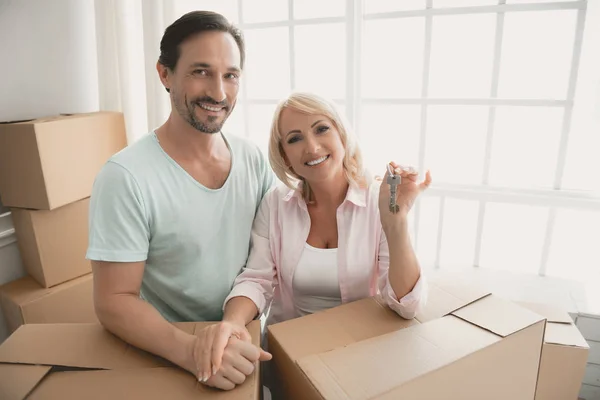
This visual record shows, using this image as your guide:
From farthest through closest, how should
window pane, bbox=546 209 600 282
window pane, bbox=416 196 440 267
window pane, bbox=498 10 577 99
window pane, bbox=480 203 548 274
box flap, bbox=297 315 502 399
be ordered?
window pane, bbox=416 196 440 267 → window pane, bbox=480 203 548 274 → window pane, bbox=546 209 600 282 → window pane, bbox=498 10 577 99 → box flap, bbox=297 315 502 399

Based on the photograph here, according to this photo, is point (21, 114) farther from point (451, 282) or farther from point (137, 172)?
point (451, 282)

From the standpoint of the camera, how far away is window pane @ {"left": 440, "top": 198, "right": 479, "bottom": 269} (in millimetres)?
1818

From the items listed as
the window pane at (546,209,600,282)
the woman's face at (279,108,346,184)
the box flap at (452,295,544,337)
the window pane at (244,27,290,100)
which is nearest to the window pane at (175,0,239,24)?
the window pane at (244,27,290,100)

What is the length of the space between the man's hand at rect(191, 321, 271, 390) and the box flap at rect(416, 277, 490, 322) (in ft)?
1.26

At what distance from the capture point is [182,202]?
1083 millimetres

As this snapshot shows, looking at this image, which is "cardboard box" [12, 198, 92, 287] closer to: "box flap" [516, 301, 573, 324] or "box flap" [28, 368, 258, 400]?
"box flap" [28, 368, 258, 400]

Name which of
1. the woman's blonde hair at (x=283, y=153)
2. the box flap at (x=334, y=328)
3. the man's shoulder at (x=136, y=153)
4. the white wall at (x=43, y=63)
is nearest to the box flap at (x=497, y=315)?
the box flap at (x=334, y=328)

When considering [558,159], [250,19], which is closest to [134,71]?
[250,19]

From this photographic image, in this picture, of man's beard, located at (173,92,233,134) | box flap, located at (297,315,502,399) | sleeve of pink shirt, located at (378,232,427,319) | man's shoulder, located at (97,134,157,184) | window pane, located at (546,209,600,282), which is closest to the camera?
box flap, located at (297,315,502,399)

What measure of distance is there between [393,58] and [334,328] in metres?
1.28

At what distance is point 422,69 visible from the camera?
1671 mm

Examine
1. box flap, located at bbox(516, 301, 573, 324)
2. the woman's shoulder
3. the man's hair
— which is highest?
the man's hair

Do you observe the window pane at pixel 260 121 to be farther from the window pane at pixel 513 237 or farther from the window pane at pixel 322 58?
the window pane at pixel 513 237

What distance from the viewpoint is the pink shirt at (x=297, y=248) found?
1.12 m
